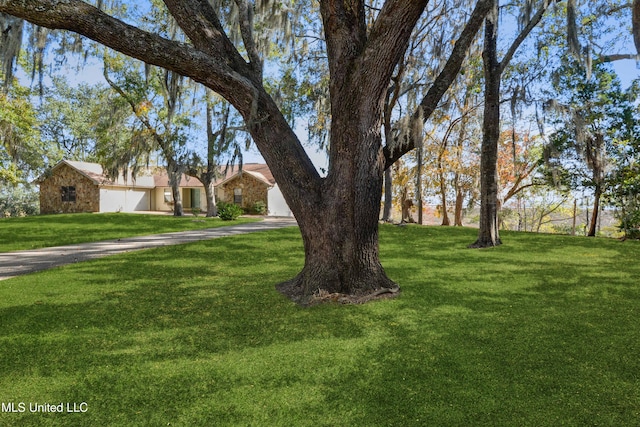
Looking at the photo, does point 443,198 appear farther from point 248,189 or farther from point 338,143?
point 338,143

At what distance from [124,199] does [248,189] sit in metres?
10.4

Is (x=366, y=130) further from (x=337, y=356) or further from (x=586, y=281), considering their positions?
(x=586, y=281)

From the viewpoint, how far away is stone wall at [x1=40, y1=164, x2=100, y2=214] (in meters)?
27.6

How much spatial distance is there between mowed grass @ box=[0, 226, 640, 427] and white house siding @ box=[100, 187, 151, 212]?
24.6m

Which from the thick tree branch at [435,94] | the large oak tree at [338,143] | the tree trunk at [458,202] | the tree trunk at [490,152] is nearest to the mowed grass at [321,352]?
the large oak tree at [338,143]

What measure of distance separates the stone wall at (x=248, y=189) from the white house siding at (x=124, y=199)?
7571mm

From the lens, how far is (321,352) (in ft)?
10.5

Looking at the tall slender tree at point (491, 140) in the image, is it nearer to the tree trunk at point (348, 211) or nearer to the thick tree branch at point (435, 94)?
the thick tree branch at point (435, 94)

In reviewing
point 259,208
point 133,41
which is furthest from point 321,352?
point 259,208

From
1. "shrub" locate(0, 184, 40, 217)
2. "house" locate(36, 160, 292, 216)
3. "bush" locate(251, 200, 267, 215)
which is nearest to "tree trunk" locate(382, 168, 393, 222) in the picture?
"house" locate(36, 160, 292, 216)

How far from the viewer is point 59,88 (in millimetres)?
33625

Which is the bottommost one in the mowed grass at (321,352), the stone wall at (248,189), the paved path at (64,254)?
the mowed grass at (321,352)

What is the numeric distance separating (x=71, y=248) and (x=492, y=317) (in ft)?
35.0

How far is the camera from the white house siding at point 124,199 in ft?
91.9
